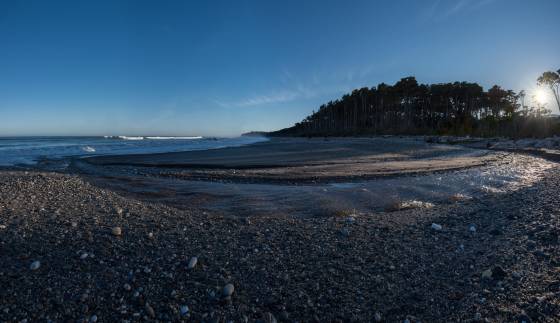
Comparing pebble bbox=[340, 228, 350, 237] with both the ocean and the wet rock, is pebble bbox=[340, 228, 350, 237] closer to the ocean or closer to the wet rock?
the wet rock

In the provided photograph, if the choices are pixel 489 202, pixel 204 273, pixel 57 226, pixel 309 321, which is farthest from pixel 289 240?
pixel 489 202

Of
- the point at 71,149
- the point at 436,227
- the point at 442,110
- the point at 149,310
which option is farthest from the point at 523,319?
the point at 442,110

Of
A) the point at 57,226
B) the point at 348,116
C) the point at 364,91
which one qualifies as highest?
the point at 364,91

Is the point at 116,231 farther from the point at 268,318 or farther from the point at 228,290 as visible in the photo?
the point at 268,318

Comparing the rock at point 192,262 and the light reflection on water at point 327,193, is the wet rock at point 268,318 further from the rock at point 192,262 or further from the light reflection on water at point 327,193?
the light reflection on water at point 327,193

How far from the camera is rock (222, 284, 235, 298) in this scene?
2795 millimetres

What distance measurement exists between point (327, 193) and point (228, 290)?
5.46m

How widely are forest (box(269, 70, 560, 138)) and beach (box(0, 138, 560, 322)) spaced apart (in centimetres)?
4787

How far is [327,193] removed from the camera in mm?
7957

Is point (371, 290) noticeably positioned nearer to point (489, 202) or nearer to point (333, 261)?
point (333, 261)

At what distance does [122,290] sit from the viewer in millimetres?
2832

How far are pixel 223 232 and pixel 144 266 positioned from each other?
1.43 meters

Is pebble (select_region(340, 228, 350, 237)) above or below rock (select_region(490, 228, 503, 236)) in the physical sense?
above

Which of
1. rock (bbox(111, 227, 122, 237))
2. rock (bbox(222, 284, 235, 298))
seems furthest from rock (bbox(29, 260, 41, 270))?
rock (bbox(222, 284, 235, 298))
